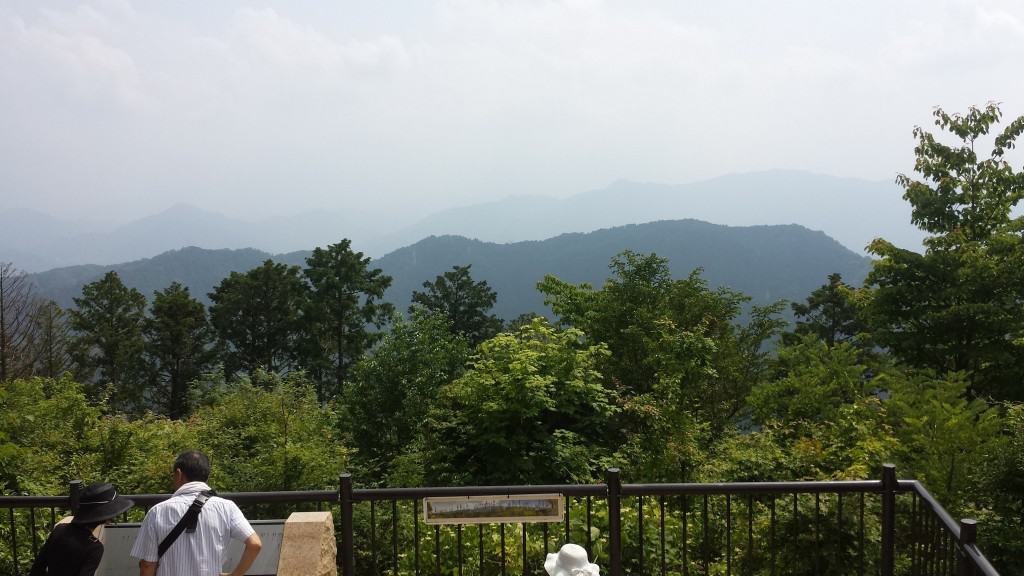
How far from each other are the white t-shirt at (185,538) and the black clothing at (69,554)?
358 mm

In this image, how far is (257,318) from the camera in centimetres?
4788

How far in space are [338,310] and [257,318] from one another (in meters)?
6.69

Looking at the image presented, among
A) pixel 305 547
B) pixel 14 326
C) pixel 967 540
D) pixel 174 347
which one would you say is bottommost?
pixel 174 347

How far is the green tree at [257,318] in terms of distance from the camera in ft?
156

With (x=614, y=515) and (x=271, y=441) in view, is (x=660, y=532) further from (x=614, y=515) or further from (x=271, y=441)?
(x=271, y=441)

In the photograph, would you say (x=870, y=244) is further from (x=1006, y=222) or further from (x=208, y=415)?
(x=208, y=415)

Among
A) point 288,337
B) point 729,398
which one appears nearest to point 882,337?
point 729,398

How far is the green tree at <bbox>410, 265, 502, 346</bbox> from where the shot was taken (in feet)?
167

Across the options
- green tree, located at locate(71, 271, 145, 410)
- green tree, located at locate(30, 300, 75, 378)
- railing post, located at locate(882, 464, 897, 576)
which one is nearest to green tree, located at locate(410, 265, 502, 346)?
green tree, located at locate(71, 271, 145, 410)

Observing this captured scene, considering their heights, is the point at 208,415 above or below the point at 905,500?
below

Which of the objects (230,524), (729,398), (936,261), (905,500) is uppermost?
(936,261)

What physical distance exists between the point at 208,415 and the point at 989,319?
66.1 feet

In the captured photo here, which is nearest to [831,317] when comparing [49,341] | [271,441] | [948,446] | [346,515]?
[948,446]

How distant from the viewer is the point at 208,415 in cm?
1875
